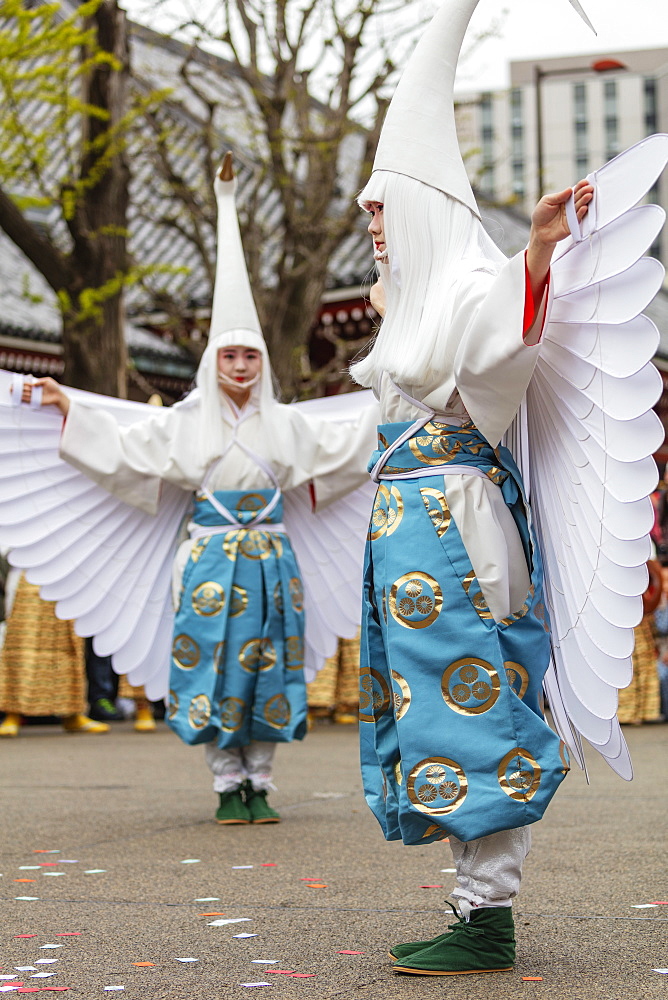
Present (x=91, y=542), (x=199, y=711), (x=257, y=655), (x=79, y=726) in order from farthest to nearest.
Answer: (x=79, y=726) → (x=91, y=542) → (x=257, y=655) → (x=199, y=711)

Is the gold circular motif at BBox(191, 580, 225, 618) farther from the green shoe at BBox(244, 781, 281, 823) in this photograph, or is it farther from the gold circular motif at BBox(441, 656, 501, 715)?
the gold circular motif at BBox(441, 656, 501, 715)

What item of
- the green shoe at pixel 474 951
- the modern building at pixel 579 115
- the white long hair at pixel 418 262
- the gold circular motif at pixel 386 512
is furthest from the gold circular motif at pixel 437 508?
the modern building at pixel 579 115

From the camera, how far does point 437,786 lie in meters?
2.47

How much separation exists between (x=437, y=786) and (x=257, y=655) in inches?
88.0

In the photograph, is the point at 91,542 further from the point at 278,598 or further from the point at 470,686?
the point at 470,686

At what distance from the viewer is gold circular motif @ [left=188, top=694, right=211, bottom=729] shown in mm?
4535

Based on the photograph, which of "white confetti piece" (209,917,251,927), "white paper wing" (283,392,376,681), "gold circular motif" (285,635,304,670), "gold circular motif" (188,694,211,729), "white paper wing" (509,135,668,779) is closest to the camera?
"white paper wing" (509,135,668,779)

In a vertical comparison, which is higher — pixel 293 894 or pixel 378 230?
pixel 378 230

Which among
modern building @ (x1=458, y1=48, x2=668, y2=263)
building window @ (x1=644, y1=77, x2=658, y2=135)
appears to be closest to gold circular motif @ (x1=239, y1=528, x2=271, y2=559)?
modern building @ (x1=458, y1=48, x2=668, y2=263)

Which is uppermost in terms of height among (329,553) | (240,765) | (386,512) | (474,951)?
(386,512)

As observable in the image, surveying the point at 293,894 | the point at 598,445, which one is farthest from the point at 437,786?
the point at 293,894

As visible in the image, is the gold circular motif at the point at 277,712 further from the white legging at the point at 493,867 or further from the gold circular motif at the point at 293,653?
the white legging at the point at 493,867

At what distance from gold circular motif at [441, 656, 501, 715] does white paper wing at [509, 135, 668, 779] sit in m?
0.25

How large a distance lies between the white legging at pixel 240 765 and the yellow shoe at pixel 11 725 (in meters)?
3.90
